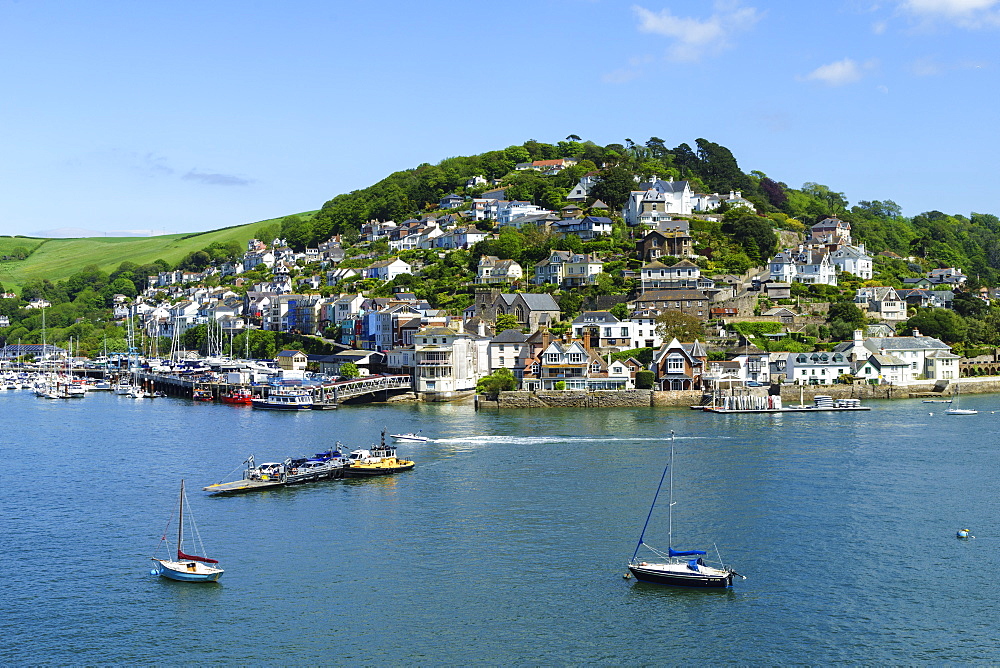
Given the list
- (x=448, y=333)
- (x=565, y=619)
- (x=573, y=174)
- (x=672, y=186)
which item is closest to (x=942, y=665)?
(x=565, y=619)

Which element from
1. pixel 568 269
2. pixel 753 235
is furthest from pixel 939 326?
pixel 568 269

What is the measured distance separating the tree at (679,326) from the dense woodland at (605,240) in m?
8.55

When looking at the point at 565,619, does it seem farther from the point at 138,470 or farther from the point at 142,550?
the point at 138,470

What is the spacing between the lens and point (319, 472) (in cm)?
3872

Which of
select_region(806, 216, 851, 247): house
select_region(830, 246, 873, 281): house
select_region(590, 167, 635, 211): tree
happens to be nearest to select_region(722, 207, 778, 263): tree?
select_region(830, 246, 873, 281): house

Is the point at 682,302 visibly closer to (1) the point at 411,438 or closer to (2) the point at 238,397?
(2) the point at 238,397

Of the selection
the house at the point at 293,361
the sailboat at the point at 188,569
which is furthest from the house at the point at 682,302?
the sailboat at the point at 188,569

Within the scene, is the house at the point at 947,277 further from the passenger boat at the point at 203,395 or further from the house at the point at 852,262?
the passenger boat at the point at 203,395

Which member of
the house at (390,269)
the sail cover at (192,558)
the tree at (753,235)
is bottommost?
the sail cover at (192,558)

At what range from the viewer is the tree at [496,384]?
64438 millimetres

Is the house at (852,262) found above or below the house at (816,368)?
above

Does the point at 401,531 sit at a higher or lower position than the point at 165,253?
lower

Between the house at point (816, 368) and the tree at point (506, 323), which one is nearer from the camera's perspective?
the house at point (816, 368)

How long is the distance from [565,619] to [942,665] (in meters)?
7.74
